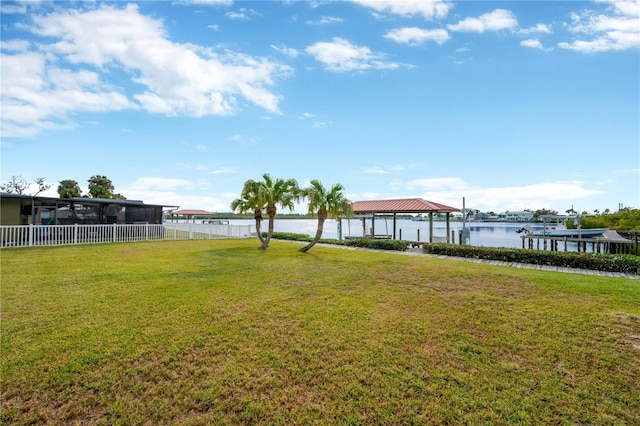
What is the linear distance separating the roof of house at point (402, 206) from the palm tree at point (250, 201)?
774 centimetres

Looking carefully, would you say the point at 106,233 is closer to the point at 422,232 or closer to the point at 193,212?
the point at 193,212

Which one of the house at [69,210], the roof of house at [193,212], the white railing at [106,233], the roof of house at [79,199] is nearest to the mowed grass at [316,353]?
the white railing at [106,233]

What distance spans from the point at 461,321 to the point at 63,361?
5.47 meters

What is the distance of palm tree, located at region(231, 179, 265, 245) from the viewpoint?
14.3 meters

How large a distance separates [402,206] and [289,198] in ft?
24.7

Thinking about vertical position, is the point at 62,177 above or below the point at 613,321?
above

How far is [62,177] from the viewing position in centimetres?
2603

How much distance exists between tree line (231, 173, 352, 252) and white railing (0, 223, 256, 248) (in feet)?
19.1

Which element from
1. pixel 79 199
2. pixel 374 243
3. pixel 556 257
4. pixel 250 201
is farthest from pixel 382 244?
pixel 79 199

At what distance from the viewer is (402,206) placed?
1844 centimetres

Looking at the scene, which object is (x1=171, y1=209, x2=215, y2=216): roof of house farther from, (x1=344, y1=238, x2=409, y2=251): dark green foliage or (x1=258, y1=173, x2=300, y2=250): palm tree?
(x1=344, y1=238, x2=409, y2=251): dark green foliage

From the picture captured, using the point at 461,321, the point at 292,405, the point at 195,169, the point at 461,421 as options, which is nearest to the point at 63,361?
the point at 292,405

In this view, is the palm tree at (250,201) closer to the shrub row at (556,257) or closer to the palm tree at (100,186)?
the shrub row at (556,257)

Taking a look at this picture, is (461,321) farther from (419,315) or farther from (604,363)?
(604,363)
